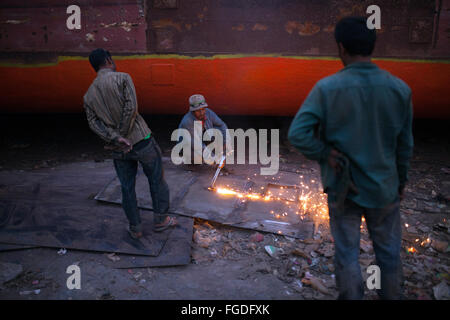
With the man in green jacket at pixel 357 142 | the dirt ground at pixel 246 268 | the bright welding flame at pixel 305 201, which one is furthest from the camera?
the bright welding flame at pixel 305 201

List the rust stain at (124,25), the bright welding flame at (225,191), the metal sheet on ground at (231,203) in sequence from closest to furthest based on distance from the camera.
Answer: the metal sheet on ground at (231,203) < the bright welding flame at (225,191) < the rust stain at (124,25)

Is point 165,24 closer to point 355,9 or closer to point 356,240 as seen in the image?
point 355,9

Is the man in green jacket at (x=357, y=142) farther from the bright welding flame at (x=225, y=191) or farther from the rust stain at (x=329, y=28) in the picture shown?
the rust stain at (x=329, y=28)

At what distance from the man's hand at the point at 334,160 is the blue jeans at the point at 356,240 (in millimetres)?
235

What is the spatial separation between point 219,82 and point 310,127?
11.6 feet

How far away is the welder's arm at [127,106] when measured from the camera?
284 cm

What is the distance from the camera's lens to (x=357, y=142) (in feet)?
5.93

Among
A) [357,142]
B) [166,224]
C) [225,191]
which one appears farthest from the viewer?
[225,191]

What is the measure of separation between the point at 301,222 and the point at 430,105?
3170 mm

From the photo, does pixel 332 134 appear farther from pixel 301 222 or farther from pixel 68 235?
pixel 68 235

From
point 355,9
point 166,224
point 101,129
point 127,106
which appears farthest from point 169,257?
point 355,9

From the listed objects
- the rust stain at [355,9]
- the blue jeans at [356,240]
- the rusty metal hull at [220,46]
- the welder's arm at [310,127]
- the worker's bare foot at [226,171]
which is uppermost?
the rust stain at [355,9]

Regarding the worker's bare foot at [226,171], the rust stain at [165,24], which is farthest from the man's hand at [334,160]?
the rust stain at [165,24]

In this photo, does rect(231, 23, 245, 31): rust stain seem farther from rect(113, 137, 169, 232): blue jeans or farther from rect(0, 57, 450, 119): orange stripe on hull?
rect(113, 137, 169, 232): blue jeans
